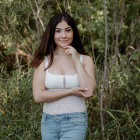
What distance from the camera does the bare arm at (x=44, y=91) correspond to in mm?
2244

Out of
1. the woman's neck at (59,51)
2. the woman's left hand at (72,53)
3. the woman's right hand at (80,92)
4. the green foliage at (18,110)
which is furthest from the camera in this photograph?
the green foliage at (18,110)

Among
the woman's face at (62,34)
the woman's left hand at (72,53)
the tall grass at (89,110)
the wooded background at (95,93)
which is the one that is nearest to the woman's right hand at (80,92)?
the woman's left hand at (72,53)

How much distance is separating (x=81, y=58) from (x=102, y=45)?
4120mm

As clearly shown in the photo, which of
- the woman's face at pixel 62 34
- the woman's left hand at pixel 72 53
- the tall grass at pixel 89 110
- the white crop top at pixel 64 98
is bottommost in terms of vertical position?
the tall grass at pixel 89 110

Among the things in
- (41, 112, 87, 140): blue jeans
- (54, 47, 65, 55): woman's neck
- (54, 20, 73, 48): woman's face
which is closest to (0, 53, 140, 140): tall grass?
(41, 112, 87, 140): blue jeans

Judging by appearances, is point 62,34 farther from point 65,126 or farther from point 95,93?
point 95,93

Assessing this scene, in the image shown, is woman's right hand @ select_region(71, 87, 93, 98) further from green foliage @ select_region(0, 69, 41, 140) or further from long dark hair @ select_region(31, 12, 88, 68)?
green foliage @ select_region(0, 69, 41, 140)

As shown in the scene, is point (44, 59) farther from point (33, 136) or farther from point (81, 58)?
point (33, 136)

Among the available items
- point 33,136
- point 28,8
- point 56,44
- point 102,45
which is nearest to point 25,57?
point 102,45

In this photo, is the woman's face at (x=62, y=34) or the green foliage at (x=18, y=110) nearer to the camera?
the woman's face at (x=62, y=34)

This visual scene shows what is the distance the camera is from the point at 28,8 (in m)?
3.53

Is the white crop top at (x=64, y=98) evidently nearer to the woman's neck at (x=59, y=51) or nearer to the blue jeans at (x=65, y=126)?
the blue jeans at (x=65, y=126)

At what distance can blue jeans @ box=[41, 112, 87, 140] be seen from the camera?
2260mm

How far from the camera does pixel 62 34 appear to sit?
8.05 ft
